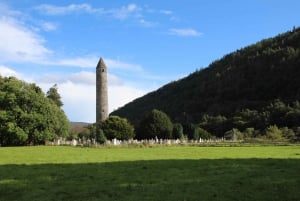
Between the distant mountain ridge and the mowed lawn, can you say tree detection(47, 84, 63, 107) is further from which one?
the mowed lawn

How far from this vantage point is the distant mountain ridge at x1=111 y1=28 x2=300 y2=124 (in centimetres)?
14788

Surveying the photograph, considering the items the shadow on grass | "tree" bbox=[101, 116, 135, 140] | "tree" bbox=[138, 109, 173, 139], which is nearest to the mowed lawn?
the shadow on grass

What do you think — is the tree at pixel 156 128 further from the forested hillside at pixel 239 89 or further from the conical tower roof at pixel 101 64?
the forested hillside at pixel 239 89

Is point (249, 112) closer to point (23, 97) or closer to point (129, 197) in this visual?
point (23, 97)

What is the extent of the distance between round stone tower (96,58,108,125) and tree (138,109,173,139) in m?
26.0

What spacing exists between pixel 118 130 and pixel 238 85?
90927 millimetres

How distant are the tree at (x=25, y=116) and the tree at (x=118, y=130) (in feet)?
24.5

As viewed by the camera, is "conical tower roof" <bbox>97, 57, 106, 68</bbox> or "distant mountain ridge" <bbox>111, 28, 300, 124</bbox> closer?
"conical tower roof" <bbox>97, 57, 106, 68</bbox>

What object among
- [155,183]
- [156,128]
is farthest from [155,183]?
[156,128]

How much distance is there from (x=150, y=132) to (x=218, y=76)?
9193 centimetres

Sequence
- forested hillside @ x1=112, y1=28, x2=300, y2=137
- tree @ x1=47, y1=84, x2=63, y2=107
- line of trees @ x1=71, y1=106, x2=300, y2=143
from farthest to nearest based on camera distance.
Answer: forested hillside @ x1=112, y1=28, x2=300, y2=137 < tree @ x1=47, y1=84, x2=63, y2=107 < line of trees @ x1=71, y1=106, x2=300, y2=143

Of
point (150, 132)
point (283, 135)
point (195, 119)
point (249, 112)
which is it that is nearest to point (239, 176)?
point (150, 132)

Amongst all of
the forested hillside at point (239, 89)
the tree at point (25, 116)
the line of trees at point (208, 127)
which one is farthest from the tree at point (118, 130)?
the forested hillside at point (239, 89)

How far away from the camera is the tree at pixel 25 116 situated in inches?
2771
